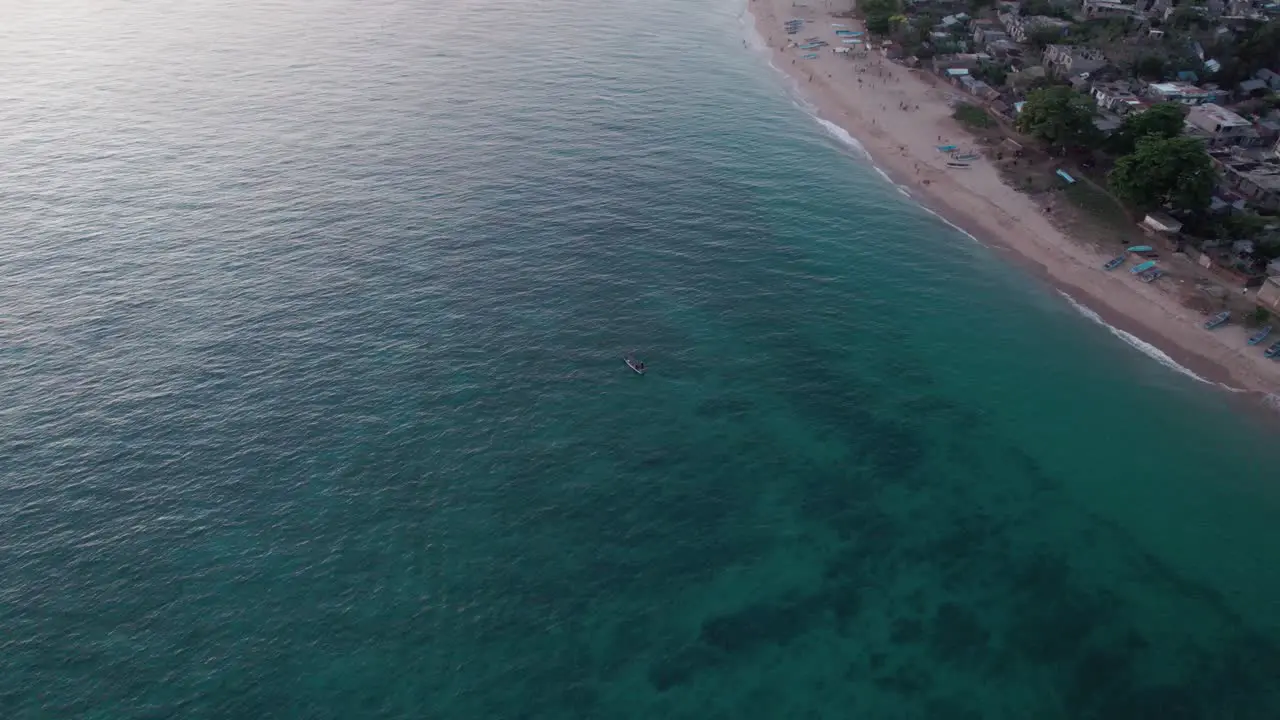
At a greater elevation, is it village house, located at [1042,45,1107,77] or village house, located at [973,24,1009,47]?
village house, located at [973,24,1009,47]

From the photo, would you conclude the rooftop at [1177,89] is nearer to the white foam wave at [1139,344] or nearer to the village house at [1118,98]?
the village house at [1118,98]

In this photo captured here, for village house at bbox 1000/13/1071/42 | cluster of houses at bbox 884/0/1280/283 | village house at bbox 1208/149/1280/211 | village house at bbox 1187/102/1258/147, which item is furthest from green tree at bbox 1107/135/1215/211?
village house at bbox 1000/13/1071/42

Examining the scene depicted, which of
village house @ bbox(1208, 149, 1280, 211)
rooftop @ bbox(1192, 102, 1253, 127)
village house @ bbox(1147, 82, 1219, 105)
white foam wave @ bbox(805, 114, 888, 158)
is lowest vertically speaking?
white foam wave @ bbox(805, 114, 888, 158)

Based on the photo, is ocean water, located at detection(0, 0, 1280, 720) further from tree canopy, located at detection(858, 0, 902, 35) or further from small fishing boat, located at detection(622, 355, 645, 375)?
tree canopy, located at detection(858, 0, 902, 35)

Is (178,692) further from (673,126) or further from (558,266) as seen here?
(673,126)

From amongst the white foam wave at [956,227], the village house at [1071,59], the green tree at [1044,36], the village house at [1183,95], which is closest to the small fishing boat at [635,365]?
the white foam wave at [956,227]
